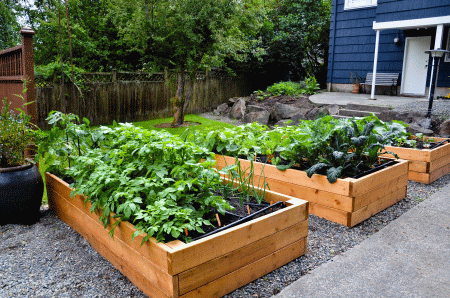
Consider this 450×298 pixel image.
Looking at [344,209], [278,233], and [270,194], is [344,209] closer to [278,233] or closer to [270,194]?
[270,194]

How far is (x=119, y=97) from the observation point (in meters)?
10.2

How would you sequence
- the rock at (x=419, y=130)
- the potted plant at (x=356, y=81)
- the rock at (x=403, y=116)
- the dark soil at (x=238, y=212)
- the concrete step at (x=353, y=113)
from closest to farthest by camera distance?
1. the dark soil at (x=238, y=212)
2. the rock at (x=419, y=130)
3. the rock at (x=403, y=116)
4. the concrete step at (x=353, y=113)
5. the potted plant at (x=356, y=81)

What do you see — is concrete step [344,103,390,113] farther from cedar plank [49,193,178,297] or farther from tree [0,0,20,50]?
tree [0,0,20,50]

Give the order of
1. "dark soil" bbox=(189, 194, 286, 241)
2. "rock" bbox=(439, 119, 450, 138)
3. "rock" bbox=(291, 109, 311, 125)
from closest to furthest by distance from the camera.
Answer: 1. "dark soil" bbox=(189, 194, 286, 241)
2. "rock" bbox=(439, 119, 450, 138)
3. "rock" bbox=(291, 109, 311, 125)

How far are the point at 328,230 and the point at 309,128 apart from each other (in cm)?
117

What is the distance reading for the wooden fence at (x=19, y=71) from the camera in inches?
203

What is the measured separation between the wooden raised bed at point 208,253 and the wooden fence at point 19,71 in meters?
2.80

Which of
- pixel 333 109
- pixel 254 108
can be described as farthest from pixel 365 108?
pixel 254 108

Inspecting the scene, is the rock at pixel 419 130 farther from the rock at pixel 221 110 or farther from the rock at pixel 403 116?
the rock at pixel 221 110

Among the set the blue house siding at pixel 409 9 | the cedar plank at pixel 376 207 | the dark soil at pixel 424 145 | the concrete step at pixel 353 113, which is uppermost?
the blue house siding at pixel 409 9

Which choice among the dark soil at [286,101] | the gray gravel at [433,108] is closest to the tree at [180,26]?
the dark soil at [286,101]

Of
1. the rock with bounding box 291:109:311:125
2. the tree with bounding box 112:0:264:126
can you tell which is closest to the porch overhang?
the rock with bounding box 291:109:311:125

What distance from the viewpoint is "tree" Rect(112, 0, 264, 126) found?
8172 millimetres

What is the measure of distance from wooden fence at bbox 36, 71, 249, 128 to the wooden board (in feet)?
22.0
